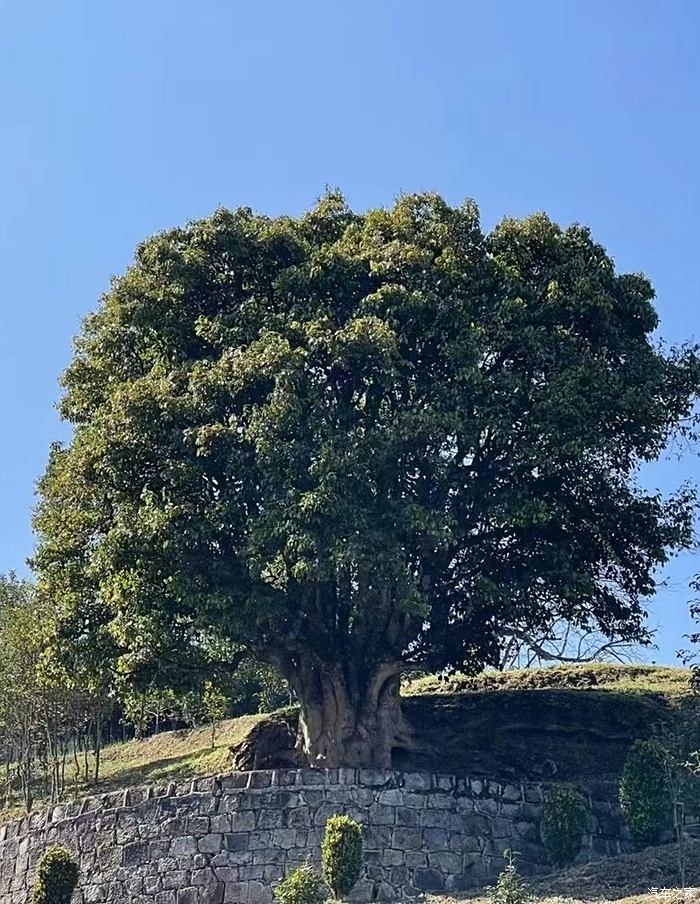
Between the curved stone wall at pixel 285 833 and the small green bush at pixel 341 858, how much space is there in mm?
1316

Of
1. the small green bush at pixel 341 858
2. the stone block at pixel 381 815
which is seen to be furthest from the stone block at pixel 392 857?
the small green bush at pixel 341 858

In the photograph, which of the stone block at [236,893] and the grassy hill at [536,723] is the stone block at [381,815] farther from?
the grassy hill at [536,723]

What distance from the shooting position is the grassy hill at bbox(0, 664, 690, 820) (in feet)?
74.1

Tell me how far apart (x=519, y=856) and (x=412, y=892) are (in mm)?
2089

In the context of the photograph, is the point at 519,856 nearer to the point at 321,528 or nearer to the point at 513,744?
the point at 513,744

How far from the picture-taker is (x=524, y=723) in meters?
23.9

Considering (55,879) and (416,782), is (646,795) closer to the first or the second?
(416,782)

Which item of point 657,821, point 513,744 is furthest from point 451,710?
point 657,821

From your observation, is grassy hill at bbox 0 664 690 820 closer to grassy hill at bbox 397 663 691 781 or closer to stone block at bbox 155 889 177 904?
grassy hill at bbox 397 663 691 781

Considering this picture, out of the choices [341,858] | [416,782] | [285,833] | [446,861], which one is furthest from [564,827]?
[285,833]

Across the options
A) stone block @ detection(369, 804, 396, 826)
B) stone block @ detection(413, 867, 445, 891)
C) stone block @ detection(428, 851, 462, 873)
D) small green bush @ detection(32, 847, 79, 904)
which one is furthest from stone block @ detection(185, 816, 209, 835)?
stone block @ detection(428, 851, 462, 873)

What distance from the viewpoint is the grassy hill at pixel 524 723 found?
2258 centimetres

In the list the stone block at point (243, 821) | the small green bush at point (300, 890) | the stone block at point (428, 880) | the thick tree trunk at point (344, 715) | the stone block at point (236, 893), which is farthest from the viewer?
the thick tree trunk at point (344, 715)

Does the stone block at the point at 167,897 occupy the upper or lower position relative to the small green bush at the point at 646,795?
lower
